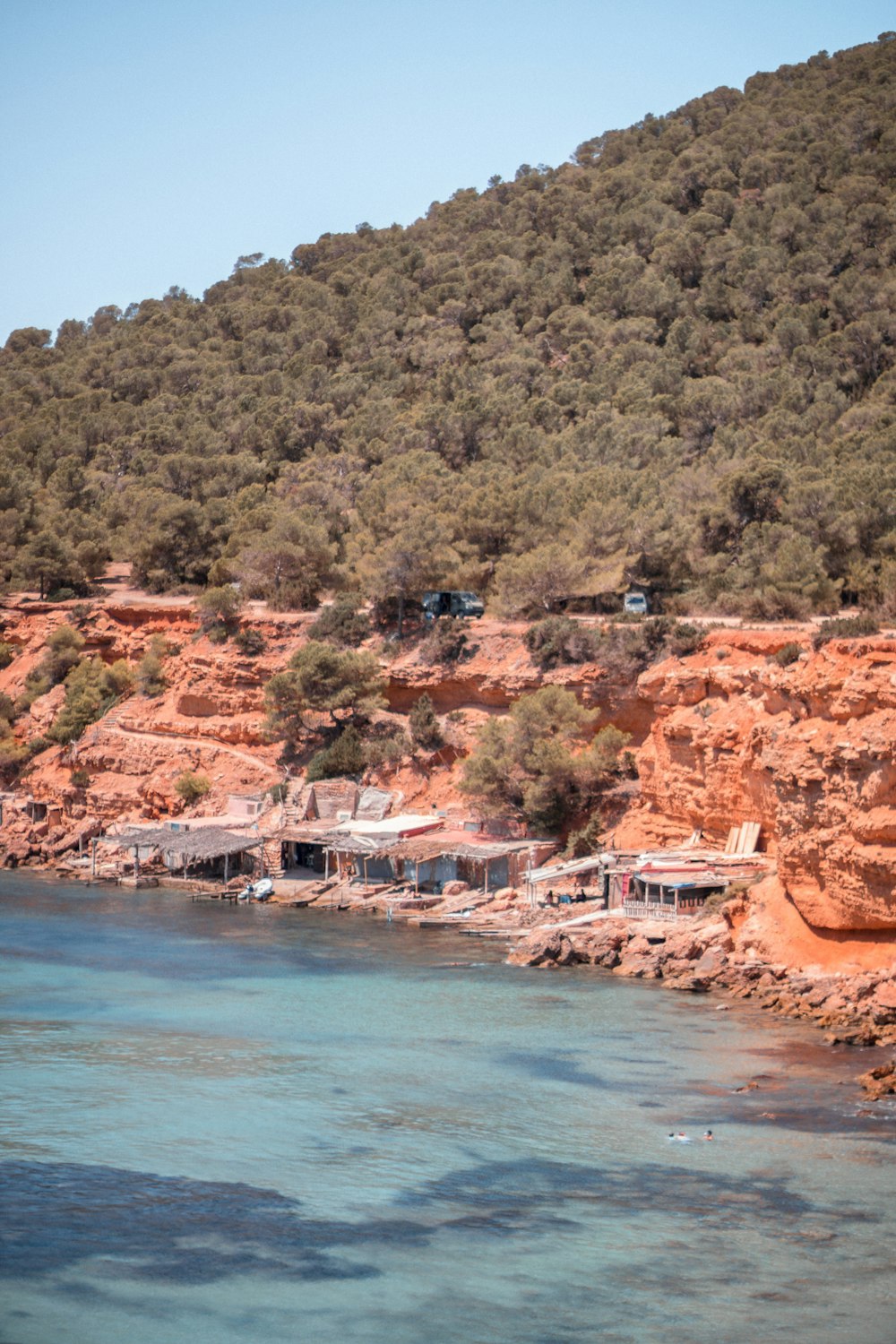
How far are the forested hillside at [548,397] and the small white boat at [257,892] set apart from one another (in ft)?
42.9

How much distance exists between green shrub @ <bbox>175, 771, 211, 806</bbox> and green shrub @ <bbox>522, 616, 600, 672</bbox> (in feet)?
42.2

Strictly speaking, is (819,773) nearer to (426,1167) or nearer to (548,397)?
(426,1167)

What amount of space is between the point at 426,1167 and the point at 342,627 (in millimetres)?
33225

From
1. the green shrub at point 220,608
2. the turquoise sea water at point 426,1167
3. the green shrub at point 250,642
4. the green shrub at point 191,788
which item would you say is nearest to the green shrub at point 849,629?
the turquoise sea water at point 426,1167

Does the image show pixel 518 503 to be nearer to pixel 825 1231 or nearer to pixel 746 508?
pixel 746 508

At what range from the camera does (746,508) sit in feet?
159

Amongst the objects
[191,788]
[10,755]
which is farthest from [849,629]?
[10,755]

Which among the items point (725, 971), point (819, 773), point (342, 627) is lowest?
point (725, 971)

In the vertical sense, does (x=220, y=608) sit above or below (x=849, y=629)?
above

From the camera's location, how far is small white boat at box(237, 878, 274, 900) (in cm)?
4209

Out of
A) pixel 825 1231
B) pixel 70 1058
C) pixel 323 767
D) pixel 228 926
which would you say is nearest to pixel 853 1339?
pixel 825 1231

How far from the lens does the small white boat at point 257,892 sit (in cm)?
4209

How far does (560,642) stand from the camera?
44.5 meters

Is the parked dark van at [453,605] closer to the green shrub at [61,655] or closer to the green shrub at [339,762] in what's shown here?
the green shrub at [339,762]
